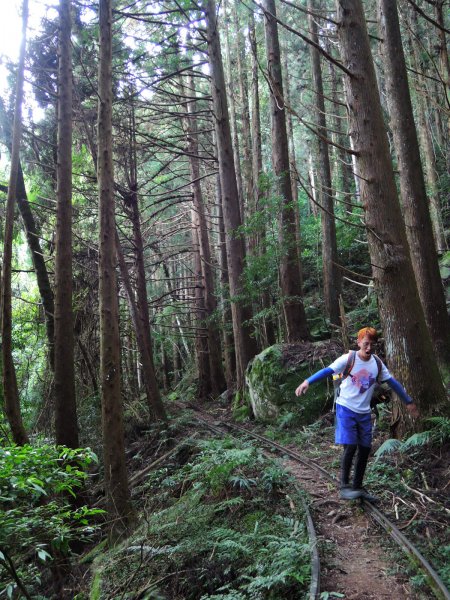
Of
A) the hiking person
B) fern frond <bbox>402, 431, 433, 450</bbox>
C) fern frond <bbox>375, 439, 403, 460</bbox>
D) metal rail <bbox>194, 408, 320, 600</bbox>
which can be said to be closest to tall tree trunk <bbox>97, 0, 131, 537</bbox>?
metal rail <bbox>194, 408, 320, 600</bbox>

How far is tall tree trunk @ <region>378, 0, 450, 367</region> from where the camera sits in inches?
389

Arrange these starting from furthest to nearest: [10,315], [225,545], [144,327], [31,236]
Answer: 1. [144,327]
2. [31,236]
3. [10,315]
4. [225,545]

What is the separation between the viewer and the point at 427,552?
4.37 metres

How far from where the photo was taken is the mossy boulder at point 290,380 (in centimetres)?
1147

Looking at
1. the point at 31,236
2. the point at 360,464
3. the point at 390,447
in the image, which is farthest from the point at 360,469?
the point at 31,236

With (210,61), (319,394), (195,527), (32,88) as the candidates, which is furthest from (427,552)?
(210,61)

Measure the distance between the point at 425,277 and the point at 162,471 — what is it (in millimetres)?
6841

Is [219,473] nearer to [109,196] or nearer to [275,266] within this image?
[109,196]

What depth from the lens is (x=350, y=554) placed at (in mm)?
4645

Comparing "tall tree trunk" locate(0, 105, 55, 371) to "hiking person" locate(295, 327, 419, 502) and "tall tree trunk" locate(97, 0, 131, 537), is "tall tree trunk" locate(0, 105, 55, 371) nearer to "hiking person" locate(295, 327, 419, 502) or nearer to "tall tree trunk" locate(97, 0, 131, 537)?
"tall tree trunk" locate(97, 0, 131, 537)

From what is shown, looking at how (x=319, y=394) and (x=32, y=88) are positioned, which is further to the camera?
(x=32, y=88)

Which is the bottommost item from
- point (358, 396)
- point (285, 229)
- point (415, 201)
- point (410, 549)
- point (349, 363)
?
point (410, 549)

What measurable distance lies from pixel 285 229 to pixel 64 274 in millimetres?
6210

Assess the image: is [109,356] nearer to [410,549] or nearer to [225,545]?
[225,545]
